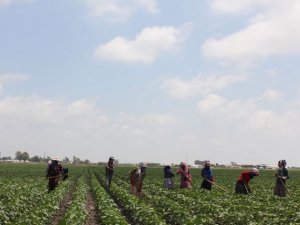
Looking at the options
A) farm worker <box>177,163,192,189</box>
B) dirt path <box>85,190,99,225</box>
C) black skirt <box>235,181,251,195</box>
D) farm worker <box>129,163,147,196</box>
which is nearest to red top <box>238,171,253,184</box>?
black skirt <box>235,181,251,195</box>

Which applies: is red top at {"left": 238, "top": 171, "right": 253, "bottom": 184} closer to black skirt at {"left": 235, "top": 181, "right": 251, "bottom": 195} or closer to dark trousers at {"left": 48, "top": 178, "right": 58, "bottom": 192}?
black skirt at {"left": 235, "top": 181, "right": 251, "bottom": 195}

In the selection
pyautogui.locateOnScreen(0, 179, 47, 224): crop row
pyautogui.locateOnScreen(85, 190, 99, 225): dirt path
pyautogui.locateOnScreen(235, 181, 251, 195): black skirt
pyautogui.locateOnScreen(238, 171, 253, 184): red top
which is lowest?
pyautogui.locateOnScreen(85, 190, 99, 225): dirt path

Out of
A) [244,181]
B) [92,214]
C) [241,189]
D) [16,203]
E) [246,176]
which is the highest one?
[246,176]

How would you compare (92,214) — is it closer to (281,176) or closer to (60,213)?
(60,213)

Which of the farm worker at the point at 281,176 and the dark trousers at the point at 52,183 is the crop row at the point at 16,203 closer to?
the dark trousers at the point at 52,183

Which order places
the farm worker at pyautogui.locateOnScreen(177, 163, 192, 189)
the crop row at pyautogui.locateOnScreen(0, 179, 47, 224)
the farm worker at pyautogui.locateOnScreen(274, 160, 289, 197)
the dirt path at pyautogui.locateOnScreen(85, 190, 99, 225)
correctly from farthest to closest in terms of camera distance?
the farm worker at pyautogui.locateOnScreen(177, 163, 192, 189), the farm worker at pyautogui.locateOnScreen(274, 160, 289, 197), the dirt path at pyautogui.locateOnScreen(85, 190, 99, 225), the crop row at pyautogui.locateOnScreen(0, 179, 47, 224)

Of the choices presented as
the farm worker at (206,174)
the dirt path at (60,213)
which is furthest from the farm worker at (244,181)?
the dirt path at (60,213)

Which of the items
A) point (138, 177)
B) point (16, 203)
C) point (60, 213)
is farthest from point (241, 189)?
point (16, 203)

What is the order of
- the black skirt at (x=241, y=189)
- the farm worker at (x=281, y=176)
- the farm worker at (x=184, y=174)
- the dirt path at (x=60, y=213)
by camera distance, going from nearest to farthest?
the dirt path at (x=60, y=213)
the farm worker at (x=281, y=176)
the black skirt at (x=241, y=189)
the farm worker at (x=184, y=174)

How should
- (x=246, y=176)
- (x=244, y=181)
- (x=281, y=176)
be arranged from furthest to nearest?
1. (x=244, y=181)
2. (x=281, y=176)
3. (x=246, y=176)

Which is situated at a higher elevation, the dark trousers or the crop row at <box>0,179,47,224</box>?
the dark trousers

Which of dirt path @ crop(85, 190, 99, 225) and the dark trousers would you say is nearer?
dirt path @ crop(85, 190, 99, 225)

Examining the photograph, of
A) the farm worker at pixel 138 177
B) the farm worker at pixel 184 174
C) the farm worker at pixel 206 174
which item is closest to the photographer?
the farm worker at pixel 206 174

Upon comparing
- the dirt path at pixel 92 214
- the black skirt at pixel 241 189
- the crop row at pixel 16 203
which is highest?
the black skirt at pixel 241 189
